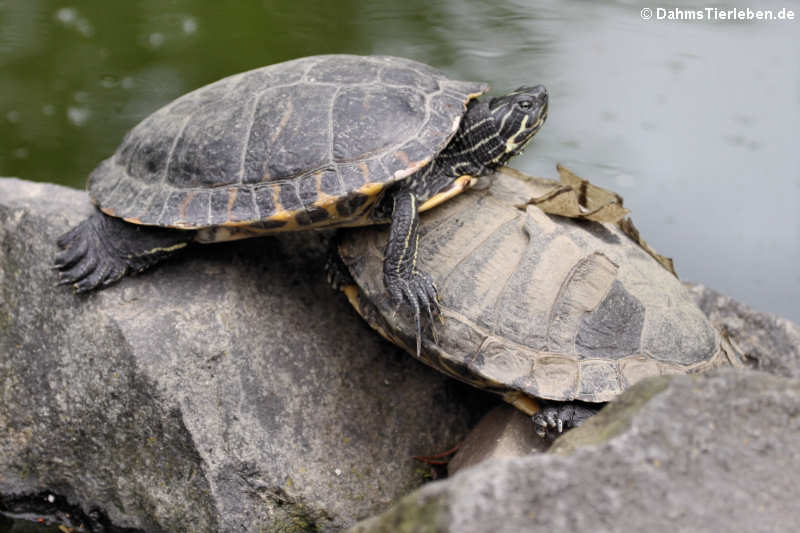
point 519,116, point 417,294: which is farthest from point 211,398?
point 519,116

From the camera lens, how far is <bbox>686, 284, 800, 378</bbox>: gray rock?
3.24 meters

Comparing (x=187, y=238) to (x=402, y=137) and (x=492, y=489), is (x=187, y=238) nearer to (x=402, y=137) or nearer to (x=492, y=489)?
(x=402, y=137)

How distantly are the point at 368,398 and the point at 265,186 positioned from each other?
0.92 meters

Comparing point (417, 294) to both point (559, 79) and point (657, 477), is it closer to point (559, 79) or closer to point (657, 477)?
point (657, 477)

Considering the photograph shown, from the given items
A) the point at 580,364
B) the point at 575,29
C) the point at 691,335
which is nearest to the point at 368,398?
the point at 580,364

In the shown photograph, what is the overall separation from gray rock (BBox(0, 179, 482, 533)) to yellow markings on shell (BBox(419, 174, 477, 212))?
62 cm

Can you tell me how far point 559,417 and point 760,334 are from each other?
58.6 inches

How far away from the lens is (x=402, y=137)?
2.56 m

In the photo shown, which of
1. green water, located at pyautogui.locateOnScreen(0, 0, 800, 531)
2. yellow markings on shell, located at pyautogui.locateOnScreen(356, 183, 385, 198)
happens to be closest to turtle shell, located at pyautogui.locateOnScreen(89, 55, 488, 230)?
yellow markings on shell, located at pyautogui.locateOnScreen(356, 183, 385, 198)

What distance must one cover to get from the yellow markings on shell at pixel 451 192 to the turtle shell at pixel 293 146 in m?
0.19

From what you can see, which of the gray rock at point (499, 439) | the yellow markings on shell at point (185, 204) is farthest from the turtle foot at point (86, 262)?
the gray rock at point (499, 439)

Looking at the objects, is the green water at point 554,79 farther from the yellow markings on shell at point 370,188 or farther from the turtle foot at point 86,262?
the yellow markings on shell at point 370,188

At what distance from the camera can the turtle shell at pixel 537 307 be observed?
8.01ft

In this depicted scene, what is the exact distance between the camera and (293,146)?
259cm
